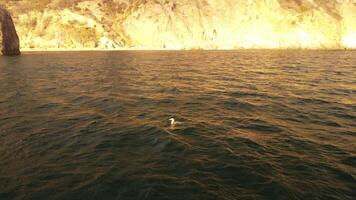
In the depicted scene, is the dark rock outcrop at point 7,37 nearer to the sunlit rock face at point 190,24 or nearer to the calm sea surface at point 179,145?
the sunlit rock face at point 190,24

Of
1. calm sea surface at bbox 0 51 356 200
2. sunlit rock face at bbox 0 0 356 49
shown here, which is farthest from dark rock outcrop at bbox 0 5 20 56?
calm sea surface at bbox 0 51 356 200

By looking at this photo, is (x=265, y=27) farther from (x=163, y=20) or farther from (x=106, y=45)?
(x=106, y=45)

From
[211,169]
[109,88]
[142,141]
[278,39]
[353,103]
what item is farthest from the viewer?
[278,39]

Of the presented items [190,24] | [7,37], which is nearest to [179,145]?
[7,37]

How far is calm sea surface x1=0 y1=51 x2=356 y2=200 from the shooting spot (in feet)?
30.5

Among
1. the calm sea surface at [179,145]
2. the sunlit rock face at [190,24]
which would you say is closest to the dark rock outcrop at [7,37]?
the sunlit rock face at [190,24]

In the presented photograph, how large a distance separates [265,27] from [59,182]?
344ft

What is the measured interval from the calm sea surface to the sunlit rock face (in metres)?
84.5

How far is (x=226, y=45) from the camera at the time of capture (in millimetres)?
107000

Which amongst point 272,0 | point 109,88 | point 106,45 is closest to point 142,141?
point 109,88

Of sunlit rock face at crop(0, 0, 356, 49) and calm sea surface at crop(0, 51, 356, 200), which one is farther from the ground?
sunlit rock face at crop(0, 0, 356, 49)

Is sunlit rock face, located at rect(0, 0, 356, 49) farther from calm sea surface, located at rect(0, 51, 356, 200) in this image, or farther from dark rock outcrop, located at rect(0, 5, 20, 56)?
calm sea surface, located at rect(0, 51, 356, 200)

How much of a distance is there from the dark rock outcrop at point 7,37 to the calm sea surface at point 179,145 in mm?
57911

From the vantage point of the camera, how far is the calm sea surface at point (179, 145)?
30.5 ft
